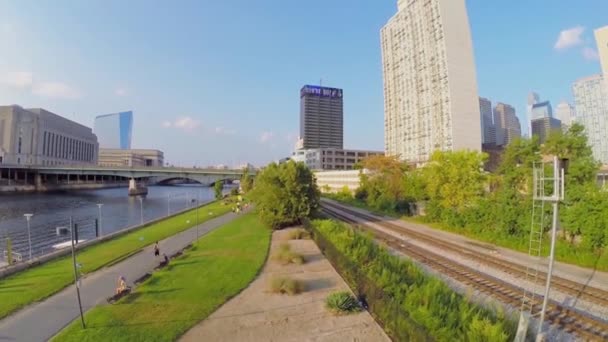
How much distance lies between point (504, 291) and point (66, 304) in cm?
2114

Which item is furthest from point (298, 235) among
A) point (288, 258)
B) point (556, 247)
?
point (556, 247)

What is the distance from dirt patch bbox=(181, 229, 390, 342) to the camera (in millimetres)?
11930

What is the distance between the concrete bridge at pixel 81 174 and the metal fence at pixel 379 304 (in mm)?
82919

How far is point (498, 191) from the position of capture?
112 ft

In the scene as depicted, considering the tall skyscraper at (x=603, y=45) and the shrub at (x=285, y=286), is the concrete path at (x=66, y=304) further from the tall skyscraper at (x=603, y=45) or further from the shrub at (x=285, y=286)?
the tall skyscraper at (x=603, y=45)

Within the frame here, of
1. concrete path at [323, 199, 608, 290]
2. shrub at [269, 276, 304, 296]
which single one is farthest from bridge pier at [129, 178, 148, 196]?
shrub at [269, 276, 304, 296]

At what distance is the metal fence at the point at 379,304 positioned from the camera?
32.9 ft

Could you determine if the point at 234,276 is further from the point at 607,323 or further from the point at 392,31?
the point at 392,31

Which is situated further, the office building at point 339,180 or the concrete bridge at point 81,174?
the concrete bridge at point 81,174

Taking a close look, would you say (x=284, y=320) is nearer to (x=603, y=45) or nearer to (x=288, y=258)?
(x=288, y=258)

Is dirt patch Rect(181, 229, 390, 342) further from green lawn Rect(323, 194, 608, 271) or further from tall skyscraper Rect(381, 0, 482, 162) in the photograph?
tall skyscraper Rect(381, 0, 482, 162)

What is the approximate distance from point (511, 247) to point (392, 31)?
106 m

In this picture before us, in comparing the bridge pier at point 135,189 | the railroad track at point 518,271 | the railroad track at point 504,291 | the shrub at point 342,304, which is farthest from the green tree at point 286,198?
the bridge pier at point 135,189

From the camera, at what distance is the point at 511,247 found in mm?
26625
